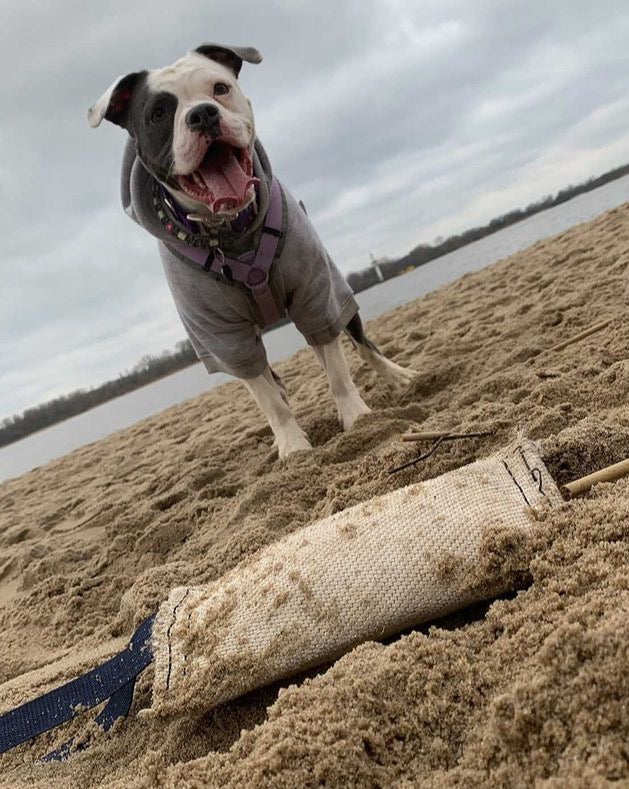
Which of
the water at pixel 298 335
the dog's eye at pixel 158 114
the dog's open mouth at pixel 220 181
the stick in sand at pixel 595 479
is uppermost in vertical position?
the dog's eye at pixel 158 114

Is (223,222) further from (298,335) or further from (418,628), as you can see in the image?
(298,335)

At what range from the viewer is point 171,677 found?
124cm

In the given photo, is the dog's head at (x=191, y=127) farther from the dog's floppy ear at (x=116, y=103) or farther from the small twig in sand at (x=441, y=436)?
the small twig in sand at (x=441, y=436)

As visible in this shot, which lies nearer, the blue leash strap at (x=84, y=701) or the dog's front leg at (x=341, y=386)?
the blue leash strap at (x=84, y=701)

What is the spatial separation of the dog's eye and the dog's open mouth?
0.25m

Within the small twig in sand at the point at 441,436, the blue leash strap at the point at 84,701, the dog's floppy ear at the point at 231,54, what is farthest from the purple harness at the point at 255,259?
the blue leash strap at the point at 84,701

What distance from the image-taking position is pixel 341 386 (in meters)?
3.16

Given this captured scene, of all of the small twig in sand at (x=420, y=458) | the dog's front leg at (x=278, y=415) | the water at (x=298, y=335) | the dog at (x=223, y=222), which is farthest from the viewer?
the water at (x=298, y=335)

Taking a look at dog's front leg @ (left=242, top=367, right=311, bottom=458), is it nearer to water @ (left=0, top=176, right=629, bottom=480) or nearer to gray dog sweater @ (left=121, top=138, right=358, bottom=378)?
gray dog sweater @ (left=121, top=138, right=358, bottom=378)

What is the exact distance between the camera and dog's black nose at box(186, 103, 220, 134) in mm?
2367

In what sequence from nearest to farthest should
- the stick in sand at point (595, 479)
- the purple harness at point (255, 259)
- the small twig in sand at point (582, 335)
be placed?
the stick in sand at point (595, 479)
the purple harness at point (255, 259)
the small twig in sand at point (582, 335)

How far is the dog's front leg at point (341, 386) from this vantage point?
3.11m

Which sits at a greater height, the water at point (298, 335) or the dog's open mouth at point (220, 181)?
the dog's open mouth at point (220, 181)

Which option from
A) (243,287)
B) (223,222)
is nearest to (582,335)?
(243,287)
